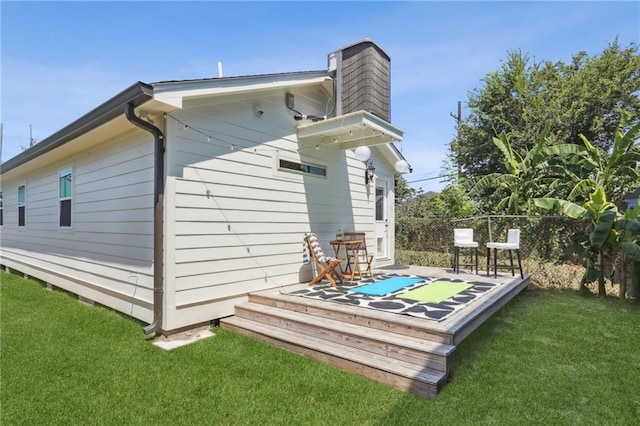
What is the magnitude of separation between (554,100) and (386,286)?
14.0 m

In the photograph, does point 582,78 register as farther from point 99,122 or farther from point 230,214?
point 99,122

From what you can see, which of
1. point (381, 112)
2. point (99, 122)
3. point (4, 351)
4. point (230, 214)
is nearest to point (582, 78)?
→ point (381, 112)

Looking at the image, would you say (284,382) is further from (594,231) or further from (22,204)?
(22,204)

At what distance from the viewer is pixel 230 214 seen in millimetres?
5133

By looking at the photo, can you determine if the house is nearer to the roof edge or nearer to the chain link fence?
the roof edge

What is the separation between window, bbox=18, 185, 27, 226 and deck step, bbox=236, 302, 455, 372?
916 centimetres

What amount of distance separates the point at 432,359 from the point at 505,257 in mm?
6996

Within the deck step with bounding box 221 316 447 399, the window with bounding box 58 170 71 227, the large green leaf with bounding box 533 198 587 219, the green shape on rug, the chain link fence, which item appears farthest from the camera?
the chain link fence

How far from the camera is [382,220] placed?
9148 mm

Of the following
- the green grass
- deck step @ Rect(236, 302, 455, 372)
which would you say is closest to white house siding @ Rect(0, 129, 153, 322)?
the green grass

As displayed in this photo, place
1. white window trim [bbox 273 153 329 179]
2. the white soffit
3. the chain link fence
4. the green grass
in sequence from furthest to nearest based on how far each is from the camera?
1. the chain link fence
2. white window trim [bbox 273 153 329 179]
3. the white soffit
4. the green grass

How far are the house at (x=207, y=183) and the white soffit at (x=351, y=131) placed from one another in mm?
25

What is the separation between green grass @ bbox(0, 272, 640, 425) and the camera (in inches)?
107

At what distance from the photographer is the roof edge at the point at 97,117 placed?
3.93 m
